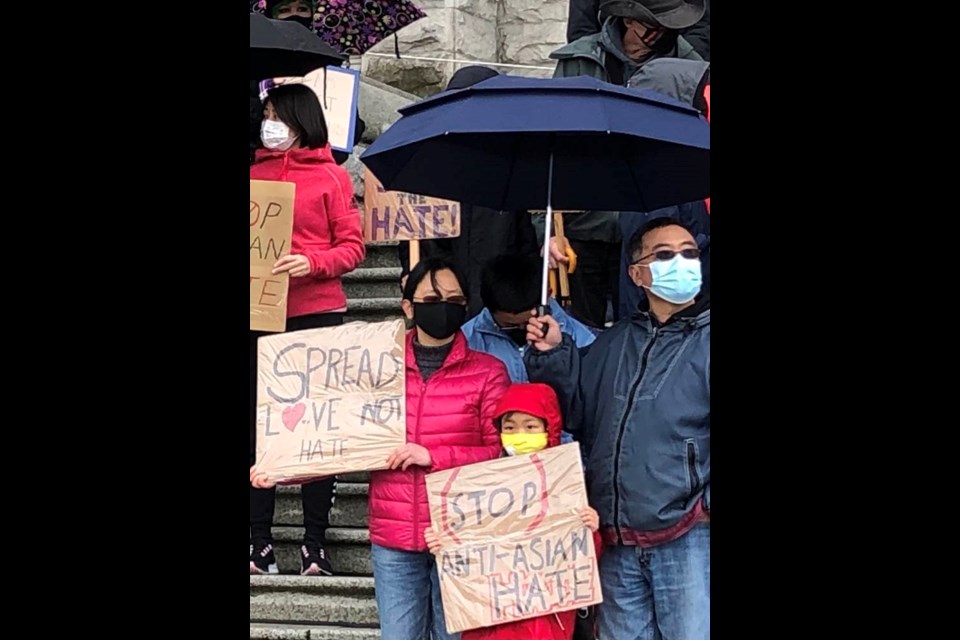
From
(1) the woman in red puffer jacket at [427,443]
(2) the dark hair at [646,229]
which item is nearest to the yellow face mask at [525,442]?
(1) the woman in red puffer jacket at [427,443]

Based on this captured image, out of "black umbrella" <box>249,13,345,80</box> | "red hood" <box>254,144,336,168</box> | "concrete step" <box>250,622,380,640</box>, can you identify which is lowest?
"concrete step" <box>250,622,380,640</box>

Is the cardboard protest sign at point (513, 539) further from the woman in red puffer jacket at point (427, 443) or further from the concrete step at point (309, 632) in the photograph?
the concrete step at point (309, 632)

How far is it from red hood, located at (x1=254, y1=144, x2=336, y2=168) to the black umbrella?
348 mm

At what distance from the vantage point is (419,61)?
37.5 ft

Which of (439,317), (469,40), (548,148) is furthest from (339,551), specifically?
(469,40)

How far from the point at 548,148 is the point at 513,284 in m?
0.57

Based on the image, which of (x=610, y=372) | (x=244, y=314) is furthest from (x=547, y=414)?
(x=244, y=314)

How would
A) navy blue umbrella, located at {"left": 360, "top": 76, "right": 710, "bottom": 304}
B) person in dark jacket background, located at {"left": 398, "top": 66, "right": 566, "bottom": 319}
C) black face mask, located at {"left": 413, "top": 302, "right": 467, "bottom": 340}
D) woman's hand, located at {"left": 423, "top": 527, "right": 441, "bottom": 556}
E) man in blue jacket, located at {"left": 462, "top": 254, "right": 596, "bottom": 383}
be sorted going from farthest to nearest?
person in dark jacket background, located at {"left": 398, "top": 66, "right": 566, "bottom": 319}
man in blue jacket, located at {"left": 462, "top": 254, "right": 596, "bottom": 383}
black face mask, located at {"left": 413, "top": 302, "right": 467, "bottom": 340}
woman's hand, located at {"left": 423, "top": 527, "right": 441, "bottom": 556}
navy blue umbrella, located at {"left": 360, "top": 76, "right": 710, "bottom": 304}

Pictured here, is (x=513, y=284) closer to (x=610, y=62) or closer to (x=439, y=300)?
(x=439, y=300)

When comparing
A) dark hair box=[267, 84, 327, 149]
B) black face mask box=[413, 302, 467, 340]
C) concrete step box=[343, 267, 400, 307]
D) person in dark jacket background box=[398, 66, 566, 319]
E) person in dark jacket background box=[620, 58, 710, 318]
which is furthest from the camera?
concrete step box=[343, 267, 400, 307]

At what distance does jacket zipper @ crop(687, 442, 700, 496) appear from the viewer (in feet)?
16.7

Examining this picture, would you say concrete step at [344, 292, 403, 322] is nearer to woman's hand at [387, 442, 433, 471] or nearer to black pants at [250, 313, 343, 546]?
black pants at [250, 313, 343, 546]

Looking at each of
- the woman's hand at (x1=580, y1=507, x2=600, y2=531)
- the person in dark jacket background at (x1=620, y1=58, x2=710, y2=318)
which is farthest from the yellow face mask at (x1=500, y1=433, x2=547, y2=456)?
the person in dark jacket background at (x1=620, y1=58, x2=710, y2=318)
